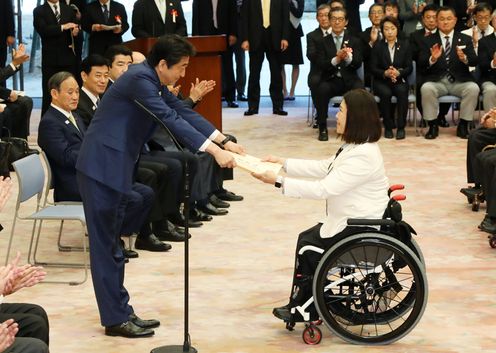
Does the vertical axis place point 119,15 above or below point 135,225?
above

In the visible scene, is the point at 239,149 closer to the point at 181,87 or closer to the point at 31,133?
the point at 181,87

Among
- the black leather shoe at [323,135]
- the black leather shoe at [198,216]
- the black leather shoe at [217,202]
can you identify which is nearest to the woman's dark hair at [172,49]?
the black leather shoe at [198,216]

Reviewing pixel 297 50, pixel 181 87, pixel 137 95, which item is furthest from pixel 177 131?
pixel 297 50

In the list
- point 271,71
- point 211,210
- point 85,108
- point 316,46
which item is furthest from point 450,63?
point 85,108

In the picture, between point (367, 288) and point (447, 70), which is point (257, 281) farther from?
point (447, 70)

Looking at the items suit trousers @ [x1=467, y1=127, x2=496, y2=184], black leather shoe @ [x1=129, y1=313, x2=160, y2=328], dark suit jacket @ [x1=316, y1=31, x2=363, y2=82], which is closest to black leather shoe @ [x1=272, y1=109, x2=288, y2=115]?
dark suit jacket @ [x1=316, y1=31, x2=363, y2=82]

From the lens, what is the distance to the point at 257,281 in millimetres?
6348

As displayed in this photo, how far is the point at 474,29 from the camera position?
464 inches

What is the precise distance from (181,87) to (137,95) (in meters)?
3.90

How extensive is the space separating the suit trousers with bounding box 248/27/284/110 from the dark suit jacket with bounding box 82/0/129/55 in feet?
5.56

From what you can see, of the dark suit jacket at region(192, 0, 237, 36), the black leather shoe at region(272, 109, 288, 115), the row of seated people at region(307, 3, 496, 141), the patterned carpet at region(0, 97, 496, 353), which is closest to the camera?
the patterned carpet at region(0, 97, 496, 353)

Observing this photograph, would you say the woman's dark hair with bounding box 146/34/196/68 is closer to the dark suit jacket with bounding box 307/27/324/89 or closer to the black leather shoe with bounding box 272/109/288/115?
the dark suit jacket with bounding box 307/27/324/89

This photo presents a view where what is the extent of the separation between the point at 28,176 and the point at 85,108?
959 mm

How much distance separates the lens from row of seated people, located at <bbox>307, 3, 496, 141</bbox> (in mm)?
11469
